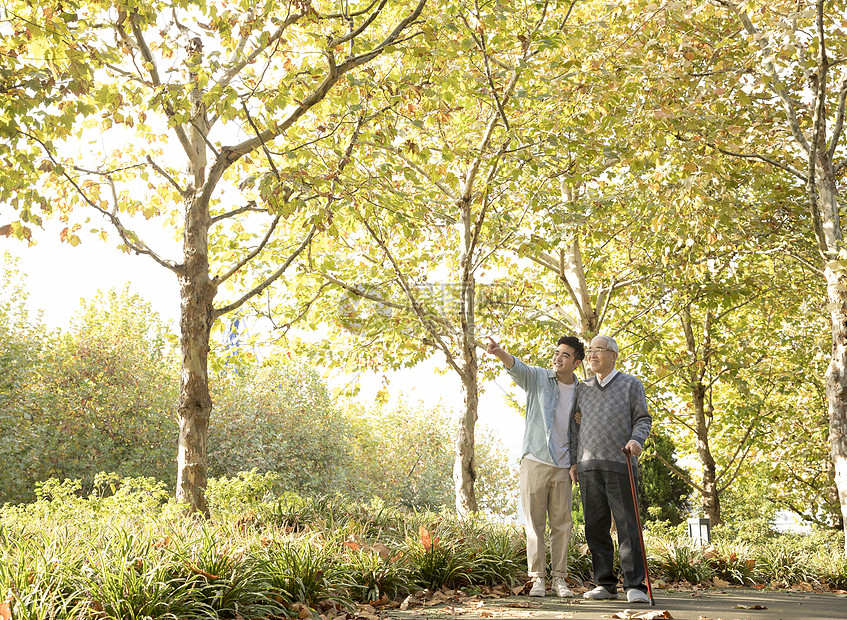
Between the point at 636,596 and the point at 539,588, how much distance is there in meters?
0.75

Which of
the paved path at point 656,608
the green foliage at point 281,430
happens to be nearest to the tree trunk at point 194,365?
the paved path at point 656,608

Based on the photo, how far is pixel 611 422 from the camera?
5125mm

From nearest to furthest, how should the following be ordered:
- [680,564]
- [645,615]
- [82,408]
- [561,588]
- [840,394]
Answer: [645,615], [561,588], [680,564], [840,394], [82,408]

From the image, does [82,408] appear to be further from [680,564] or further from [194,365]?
[680,564]

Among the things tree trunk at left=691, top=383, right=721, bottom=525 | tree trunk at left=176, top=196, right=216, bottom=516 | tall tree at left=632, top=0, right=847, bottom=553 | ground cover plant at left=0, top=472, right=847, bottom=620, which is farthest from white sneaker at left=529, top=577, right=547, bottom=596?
tree trunk at left=691, top=383, right=721, bottom=525

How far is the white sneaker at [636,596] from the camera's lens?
15.9ft

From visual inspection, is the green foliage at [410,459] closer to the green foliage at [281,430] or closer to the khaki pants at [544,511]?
the green foliage at [281,430]

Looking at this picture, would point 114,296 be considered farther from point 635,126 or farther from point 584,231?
point 635,126

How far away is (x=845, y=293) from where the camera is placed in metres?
7.89

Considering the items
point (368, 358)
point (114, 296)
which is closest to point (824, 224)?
point (368, 358)

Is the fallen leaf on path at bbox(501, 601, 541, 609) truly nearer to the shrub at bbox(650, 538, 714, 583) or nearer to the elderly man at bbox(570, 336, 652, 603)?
the elderly man at bbox(570, 336, 652, 603)

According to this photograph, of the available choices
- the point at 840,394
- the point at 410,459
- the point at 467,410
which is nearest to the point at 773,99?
the point at 840,394

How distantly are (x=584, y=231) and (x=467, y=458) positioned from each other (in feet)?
12.2

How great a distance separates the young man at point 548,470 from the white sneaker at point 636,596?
511mm
